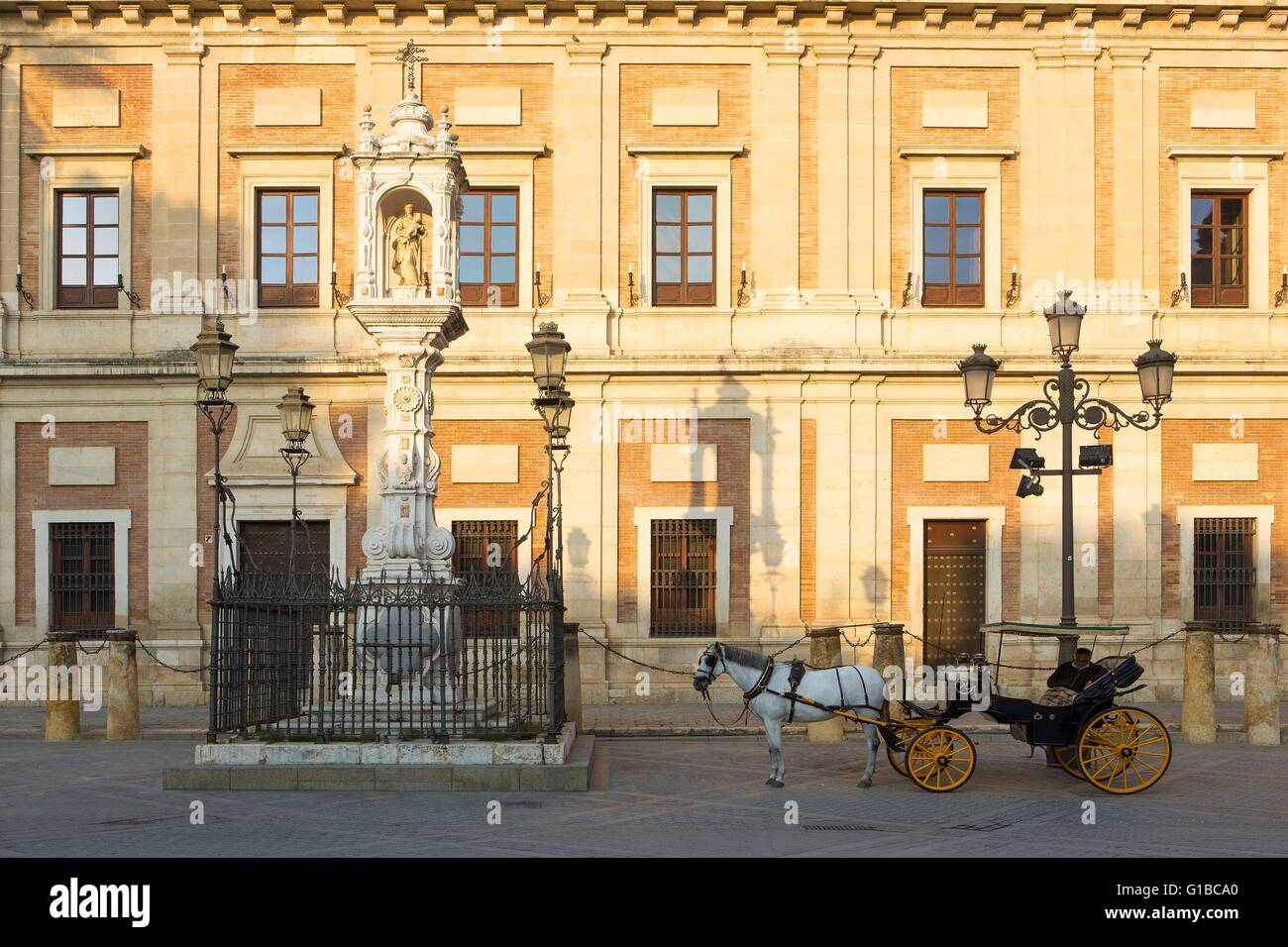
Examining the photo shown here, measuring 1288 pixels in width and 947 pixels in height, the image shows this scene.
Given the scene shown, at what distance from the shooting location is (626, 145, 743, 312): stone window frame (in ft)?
74.9

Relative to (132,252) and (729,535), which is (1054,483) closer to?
(729,535)

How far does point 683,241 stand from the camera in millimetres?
23078

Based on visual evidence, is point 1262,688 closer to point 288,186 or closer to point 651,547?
point 651,547

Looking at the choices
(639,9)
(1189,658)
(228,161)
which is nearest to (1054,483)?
(1189,658)

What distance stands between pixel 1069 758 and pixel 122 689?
11545mm

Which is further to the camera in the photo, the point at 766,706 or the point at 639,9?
the point at 639,9

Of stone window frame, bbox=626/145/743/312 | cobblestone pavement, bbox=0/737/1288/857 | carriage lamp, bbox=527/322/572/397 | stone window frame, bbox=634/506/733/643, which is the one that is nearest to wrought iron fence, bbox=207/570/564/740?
cobblestone pavement, bbox=0/737/1288/857

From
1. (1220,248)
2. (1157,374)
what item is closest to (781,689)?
(1157,374)

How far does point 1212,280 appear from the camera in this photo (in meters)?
23.1

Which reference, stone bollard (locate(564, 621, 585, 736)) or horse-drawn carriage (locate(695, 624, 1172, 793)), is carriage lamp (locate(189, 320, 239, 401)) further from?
horse-drawn carriage (locate(695, 624, 1172, 793))

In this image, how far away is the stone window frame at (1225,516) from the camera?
22.5 m

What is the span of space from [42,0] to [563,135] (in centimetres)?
881

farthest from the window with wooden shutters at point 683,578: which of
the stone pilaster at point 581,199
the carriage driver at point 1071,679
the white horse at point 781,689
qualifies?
the carriage driver at point 1071,679

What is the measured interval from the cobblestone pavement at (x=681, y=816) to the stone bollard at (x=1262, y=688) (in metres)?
1.98
